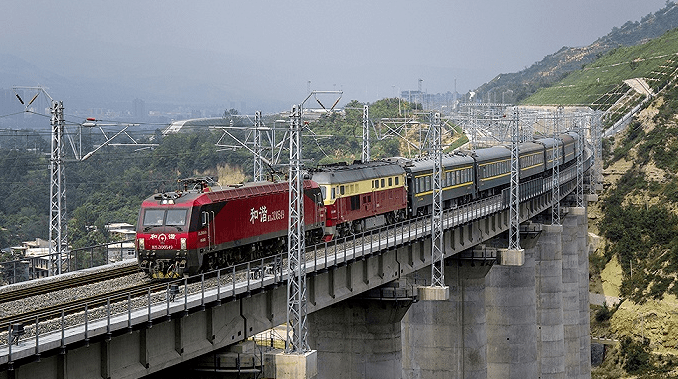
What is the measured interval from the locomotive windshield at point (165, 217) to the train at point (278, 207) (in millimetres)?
35

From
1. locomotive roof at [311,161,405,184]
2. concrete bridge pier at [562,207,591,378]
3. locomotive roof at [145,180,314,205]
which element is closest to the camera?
locomotive roof at [145,180,314,205]

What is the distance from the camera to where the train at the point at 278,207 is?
3588cm

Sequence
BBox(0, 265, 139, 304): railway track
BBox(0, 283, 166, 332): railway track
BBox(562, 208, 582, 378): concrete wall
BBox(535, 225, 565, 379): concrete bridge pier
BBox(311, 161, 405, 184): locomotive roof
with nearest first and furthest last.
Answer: BBox(0, 283, 166, 332): railway track, BBox(0, 265, 139, 304): railway track, BBox(311, 161, 405, 184): locomotive roof, BBox(535, 225, 565, 379): concrete bridge pier, BBox(562, 208, 582, 378): concrete wall

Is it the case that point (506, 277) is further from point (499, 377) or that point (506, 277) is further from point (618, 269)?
point (618, 269)

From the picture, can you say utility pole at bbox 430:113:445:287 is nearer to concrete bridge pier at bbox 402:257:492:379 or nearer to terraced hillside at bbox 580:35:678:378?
concrete bridge pier at bbox 402:257:492:379

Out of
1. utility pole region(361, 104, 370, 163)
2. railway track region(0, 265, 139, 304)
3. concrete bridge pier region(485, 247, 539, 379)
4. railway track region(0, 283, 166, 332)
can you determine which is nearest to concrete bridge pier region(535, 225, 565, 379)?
concrete bridge pier region(485, 247, 539, 379)

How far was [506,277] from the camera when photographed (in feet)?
261

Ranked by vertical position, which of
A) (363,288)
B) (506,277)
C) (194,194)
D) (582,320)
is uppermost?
(194,194)

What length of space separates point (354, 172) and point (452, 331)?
18.4 m

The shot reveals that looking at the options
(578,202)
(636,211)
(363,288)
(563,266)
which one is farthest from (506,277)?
(636,211)

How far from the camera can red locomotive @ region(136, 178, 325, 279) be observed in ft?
117

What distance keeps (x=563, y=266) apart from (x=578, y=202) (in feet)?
28.2

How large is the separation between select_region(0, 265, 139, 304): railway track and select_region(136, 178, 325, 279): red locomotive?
1699 millimetres

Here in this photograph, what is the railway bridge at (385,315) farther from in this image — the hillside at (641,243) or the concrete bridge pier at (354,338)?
the hillside at (641,243)
